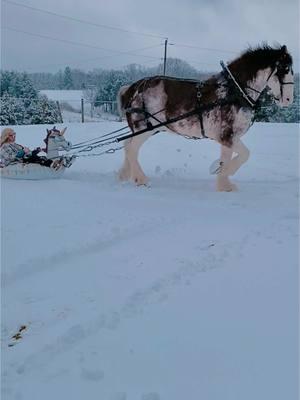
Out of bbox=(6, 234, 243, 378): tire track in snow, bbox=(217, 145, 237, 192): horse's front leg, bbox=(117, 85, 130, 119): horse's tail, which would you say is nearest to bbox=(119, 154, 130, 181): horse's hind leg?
bbox=(117, 85, 130, 119): horse's tail

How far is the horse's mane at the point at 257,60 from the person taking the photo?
22.7 ft

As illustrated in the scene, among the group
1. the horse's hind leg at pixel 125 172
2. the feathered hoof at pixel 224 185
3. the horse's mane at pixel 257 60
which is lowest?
the feathered hoof at pixel 224 185

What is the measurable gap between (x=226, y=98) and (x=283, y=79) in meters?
0.88

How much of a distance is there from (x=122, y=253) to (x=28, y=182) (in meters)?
3.68

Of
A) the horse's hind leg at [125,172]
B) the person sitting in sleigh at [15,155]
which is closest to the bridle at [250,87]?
the horse's hind leg at [125,172]

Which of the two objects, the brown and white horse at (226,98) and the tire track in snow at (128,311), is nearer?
the tire track in snow at (128,311)

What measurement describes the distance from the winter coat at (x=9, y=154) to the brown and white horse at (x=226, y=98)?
2.17m

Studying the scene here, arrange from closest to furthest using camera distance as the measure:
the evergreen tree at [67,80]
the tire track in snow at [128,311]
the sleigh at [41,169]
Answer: the tire track in snow at [128,311], the sleigh at [41,169], the evergreen tree at [67,80]

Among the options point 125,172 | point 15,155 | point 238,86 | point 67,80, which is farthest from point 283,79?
point 67,80

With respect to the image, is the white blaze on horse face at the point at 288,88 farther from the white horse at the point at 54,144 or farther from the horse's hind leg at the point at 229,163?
the white horse at the point at 54,144

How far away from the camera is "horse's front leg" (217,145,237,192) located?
709 centimetres

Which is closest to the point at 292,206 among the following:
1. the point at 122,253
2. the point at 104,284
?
the point at 122,253

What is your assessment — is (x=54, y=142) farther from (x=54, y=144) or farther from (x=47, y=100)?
(x=47, y=100)

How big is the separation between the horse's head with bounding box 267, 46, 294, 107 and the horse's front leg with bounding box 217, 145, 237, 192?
1.09 meters
